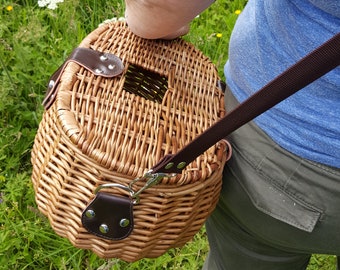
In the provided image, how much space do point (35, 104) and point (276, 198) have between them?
55.4 inches

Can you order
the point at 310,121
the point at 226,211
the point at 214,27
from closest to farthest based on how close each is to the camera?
the point at 310,121 → the point at 226,211 → the point at 214,27

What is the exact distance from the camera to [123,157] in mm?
1053

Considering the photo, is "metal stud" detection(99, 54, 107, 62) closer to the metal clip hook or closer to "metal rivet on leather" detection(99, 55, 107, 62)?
"metal rivet on leather" detection(99, 55, 107, 62)

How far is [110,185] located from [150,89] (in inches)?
13.4

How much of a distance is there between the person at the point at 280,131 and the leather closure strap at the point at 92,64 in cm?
8

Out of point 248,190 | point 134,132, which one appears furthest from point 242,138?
point 134,132

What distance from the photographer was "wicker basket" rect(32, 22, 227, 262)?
1062mm

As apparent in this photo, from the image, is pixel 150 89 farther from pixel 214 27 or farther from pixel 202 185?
pixel 214 27

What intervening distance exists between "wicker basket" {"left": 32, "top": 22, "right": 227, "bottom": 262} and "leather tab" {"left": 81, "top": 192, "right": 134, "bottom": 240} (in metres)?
0.01

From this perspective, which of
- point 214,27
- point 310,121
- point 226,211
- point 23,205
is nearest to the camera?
point 310,121

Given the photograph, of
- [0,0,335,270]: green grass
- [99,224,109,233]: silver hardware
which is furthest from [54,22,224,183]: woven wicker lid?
[0,0,335,270]: green grass

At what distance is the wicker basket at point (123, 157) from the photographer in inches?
41.8

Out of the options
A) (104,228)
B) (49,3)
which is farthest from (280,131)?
(49,3)

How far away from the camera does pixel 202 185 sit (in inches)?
43.3
